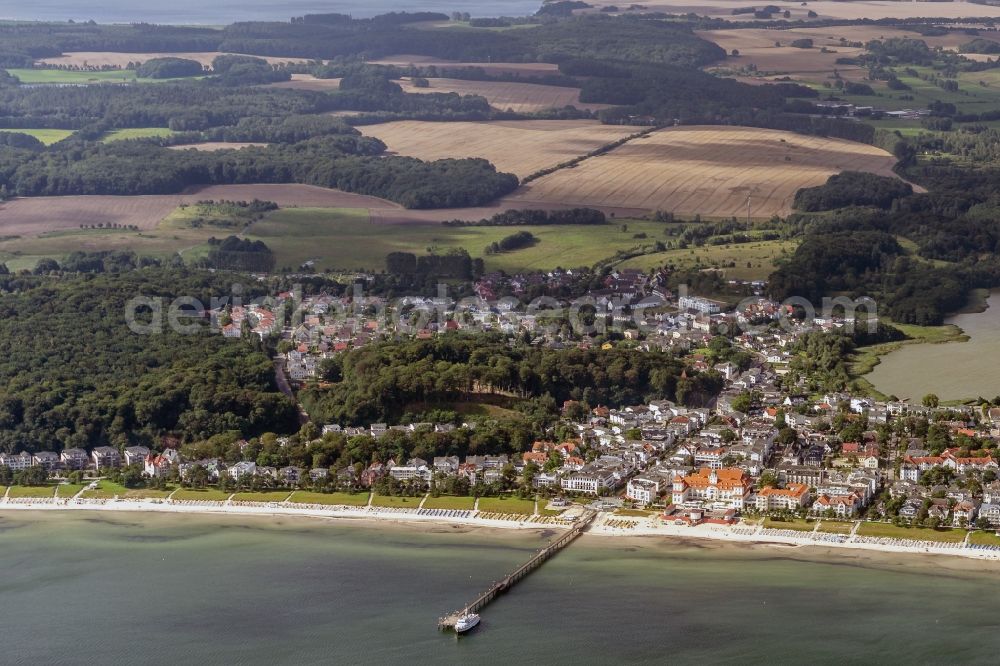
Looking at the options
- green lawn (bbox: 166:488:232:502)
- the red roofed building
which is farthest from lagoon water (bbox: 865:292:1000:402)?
green lawn (bbox: 166:488:232:502)

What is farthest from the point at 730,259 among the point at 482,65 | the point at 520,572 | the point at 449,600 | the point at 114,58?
the point at 114,58

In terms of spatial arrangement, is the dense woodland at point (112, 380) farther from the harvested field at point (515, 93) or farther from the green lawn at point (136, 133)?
the harvested field at point (515, 93)

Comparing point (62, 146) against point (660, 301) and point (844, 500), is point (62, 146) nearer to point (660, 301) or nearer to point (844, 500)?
point (660, 301)

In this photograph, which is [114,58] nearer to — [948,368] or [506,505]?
[948,368]

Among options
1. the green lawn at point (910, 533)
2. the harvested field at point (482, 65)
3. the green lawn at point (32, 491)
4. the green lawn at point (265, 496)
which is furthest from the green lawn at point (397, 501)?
the harvested field at point (482, 65)

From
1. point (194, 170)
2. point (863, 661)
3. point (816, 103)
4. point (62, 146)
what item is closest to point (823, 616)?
point (863, 661)

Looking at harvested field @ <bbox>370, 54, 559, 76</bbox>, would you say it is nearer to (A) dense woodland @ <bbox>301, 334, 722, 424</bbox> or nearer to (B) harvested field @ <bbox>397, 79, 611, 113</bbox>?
(B) harvested field @ <bbox>397, 79, 611, 113</bbox>
